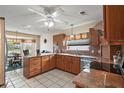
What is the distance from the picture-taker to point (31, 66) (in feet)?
10.9

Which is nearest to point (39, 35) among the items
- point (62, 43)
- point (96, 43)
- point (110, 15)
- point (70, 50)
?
point (62, 43)

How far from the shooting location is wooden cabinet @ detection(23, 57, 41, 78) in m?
3.25

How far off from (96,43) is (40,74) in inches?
101

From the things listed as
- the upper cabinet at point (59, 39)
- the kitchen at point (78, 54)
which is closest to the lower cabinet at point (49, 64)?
the kitchen at point (78, 54)

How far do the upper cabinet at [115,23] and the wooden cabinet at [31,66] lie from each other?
290 centimetres

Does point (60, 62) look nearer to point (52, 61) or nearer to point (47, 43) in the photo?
point (52, 61)

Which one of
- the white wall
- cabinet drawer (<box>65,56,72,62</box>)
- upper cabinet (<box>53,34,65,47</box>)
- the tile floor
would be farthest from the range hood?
the white wall

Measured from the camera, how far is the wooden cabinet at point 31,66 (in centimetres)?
325

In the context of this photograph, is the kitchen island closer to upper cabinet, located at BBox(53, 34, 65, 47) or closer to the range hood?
the range hood

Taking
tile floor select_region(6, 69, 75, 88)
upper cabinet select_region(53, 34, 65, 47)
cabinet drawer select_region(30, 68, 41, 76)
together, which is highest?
upper cabinet select_region(53, 34, 65, 47)

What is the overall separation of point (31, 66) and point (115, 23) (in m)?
3.06

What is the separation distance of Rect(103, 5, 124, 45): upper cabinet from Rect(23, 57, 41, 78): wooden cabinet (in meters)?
2.90
